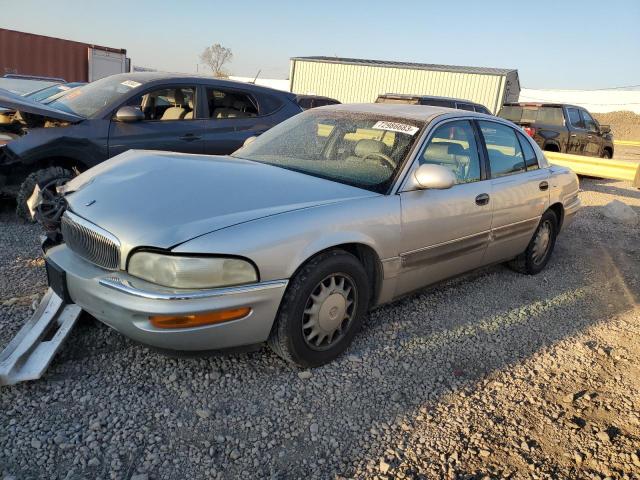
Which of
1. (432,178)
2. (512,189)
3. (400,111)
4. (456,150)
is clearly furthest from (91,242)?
(512,189)

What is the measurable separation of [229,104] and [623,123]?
40.0m

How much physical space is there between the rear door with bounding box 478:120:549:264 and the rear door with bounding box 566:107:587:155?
888 centimetres

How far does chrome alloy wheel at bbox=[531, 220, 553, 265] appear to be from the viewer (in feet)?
16.0

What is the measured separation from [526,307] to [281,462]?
275cm

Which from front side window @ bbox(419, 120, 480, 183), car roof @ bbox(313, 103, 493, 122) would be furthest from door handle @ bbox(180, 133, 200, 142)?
front side window @ bbox(419, 120, 480, 183)

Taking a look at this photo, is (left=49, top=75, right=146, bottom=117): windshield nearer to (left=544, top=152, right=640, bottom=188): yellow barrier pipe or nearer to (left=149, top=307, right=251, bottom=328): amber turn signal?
(left=149, top=307, right=251, bottom=328): amber turn signal

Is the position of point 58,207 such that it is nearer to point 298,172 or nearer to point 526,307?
point 298,172

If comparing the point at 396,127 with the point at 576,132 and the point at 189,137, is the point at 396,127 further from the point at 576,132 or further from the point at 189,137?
the point at 576,132

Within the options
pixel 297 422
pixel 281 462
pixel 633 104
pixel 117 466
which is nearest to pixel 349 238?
pixel 297 422

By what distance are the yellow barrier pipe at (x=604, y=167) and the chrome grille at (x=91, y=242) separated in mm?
6994

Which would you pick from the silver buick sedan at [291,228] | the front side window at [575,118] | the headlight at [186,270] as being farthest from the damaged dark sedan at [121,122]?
the front side window at [575,118]

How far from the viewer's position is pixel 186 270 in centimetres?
235

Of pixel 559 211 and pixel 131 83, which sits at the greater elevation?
pixel 131 83

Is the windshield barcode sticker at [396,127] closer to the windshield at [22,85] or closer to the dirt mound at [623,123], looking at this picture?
the windshield at [22,85]
